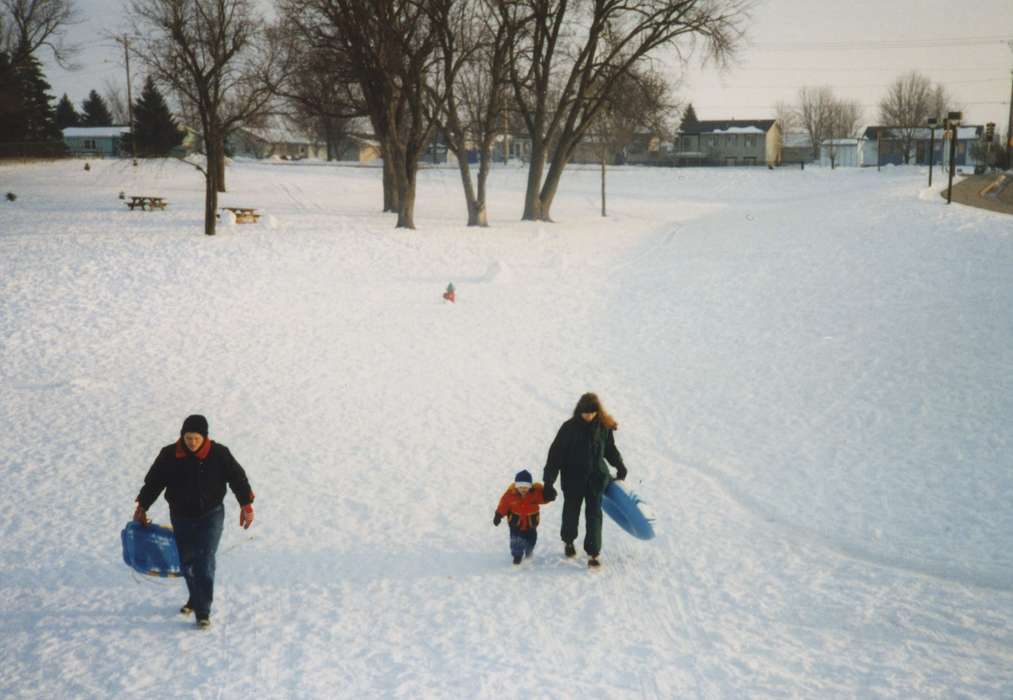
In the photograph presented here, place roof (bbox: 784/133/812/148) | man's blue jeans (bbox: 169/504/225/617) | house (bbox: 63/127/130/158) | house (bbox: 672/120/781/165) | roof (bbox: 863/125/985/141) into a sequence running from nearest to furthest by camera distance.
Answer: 1. man's blue jeans (bbox: 169/504/225/617)
2. roof (bbox: 863/125/985/141)
3. house (bbox: 63/127/130/158)
4. house (bbox: 672/120/781/165)
5. roof (bbox: 784/133/812/148)

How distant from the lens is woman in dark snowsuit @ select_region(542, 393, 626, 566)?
731 centimetres

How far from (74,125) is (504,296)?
314ft

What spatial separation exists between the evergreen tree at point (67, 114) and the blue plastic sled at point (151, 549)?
105 m

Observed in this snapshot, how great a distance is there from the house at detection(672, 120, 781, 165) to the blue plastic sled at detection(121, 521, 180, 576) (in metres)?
83.7

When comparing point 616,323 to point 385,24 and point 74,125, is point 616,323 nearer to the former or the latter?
point 385,24

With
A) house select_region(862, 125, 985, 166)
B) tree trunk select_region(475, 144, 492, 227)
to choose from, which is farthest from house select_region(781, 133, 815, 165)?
tree trunk select_region(475, 144, 492, 227)

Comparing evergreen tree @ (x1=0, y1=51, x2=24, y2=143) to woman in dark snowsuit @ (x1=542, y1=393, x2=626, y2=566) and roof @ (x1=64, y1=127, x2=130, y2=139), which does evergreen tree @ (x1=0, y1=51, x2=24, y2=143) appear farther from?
woman in dark snowsuit @ (x1=542, y1=393, x2=626, y2=566)

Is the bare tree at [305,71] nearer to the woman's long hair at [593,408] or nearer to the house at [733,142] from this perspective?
the woman's long hair at [593,408]

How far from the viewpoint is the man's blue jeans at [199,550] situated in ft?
20.4

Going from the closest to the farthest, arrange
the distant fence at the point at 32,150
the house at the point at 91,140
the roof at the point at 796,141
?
the distant fence at the point at 32,150 → the house at the point at 91,140 → the roof at the point at 796,141

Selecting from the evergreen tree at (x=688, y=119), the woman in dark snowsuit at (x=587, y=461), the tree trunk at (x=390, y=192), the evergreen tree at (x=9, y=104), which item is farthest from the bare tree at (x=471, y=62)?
the evergreen tree at (x=688, y=119)

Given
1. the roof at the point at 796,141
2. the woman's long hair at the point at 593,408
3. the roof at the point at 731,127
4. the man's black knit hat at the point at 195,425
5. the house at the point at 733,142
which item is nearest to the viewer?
the man's black knit hat at the point at 195,425

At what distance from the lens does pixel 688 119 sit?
101 m

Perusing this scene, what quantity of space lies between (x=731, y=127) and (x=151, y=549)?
93.4m
